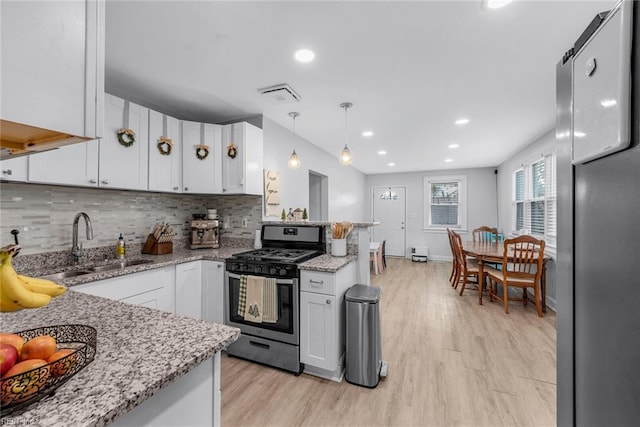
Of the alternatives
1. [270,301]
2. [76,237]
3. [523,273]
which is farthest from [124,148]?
[523,273]

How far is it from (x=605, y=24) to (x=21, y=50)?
1.22 m

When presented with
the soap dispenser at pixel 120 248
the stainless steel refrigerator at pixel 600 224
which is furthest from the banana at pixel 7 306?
the soap dispenser at pixel 120 248

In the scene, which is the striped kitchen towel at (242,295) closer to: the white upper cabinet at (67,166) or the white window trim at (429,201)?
the white upper cabinet at (67,166)

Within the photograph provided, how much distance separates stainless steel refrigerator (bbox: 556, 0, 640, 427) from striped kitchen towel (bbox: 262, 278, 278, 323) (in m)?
1.74

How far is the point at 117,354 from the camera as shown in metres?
0.73

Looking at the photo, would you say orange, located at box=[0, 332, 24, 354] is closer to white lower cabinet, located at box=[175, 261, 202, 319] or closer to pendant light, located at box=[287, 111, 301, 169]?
white lower cabinet, located at box=[175, 261, 202, 319]

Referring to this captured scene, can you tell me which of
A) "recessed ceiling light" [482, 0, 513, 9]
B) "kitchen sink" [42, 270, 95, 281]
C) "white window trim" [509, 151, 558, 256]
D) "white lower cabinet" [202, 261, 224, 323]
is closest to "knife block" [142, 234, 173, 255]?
"white lower cabinet" [202, 261, 224, 323]

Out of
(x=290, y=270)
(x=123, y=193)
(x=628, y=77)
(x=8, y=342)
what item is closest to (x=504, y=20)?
(x=628, y=77)

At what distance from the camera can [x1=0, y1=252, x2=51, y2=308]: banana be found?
55 cm

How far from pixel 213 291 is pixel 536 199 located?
4.85 meters

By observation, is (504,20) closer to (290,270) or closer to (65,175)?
(290,270)

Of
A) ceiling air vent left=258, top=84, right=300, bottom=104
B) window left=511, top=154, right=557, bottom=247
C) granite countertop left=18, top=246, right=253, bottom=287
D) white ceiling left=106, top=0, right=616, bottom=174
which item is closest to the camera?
white ceiling left=106, top=0, right=616, bottom=174

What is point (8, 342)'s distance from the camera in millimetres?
571

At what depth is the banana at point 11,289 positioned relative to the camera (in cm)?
55
